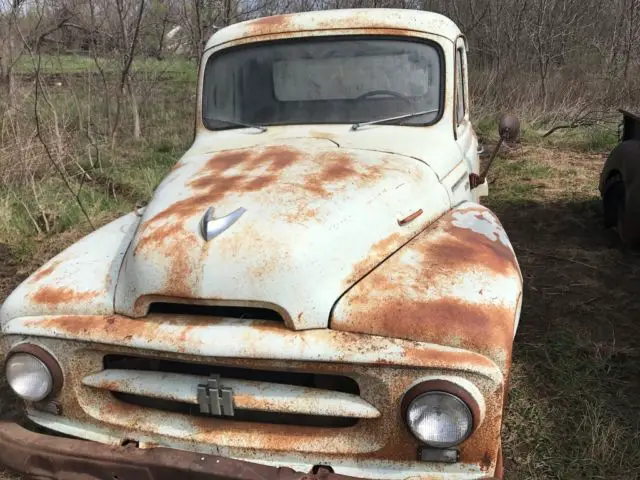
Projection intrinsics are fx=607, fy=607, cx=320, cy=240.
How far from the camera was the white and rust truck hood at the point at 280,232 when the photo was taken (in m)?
1.89

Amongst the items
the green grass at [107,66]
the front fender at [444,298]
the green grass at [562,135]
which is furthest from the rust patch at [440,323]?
the green grass at [562,135]

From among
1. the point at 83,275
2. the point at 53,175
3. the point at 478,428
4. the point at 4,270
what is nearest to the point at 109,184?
the point at 53,175

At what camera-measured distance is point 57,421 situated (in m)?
2.04

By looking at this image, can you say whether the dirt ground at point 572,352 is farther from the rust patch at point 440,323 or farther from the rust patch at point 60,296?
the rust patch at point 60,296

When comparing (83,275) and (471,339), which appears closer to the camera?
(471,339)

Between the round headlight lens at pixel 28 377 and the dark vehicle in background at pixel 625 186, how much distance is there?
4264 millimetres

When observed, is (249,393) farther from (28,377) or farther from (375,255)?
(28,377)

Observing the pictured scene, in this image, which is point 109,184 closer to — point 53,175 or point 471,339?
point 53,175

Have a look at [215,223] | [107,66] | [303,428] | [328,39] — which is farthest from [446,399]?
[107,66]

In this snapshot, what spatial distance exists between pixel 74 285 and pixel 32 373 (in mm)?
326

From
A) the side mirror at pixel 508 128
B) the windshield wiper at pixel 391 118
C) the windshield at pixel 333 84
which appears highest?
the windshield at pixel 333 84

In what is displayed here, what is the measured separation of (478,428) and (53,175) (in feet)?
20.7

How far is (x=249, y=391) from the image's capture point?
1.83m

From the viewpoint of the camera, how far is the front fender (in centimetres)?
173
